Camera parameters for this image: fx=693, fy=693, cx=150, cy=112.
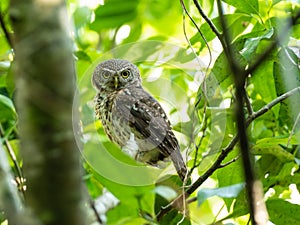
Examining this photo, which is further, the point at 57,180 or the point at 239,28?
the point at 239,28

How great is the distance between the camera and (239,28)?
2307mm

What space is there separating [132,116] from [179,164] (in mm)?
477

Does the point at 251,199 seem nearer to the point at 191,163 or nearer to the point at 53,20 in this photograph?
the point at 53,20

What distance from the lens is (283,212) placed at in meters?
1.84

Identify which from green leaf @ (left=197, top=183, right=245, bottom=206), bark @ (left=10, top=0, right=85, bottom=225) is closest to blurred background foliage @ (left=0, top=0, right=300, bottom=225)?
green leaf @ (left=197, top=183, right=245, bottom=206)

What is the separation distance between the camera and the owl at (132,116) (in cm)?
228

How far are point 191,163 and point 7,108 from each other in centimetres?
61

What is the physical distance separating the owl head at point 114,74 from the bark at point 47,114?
71.9 inches

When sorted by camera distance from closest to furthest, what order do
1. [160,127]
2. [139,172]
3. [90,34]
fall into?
[139,172] → [160,127] → [90,34]

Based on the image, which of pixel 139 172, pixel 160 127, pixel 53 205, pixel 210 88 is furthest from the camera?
pixel 160 127

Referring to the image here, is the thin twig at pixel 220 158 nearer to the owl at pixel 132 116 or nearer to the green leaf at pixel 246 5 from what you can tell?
the owl at pixel 132 116

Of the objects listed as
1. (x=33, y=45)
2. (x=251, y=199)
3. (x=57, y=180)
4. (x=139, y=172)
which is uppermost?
(x=33, y=45)

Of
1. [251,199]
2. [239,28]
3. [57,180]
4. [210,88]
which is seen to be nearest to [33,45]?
[57,180]

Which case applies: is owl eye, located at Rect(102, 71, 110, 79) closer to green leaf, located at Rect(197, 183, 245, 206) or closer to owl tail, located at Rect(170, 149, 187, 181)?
owl tail, located at Rect(170, 149, 187, 181)
